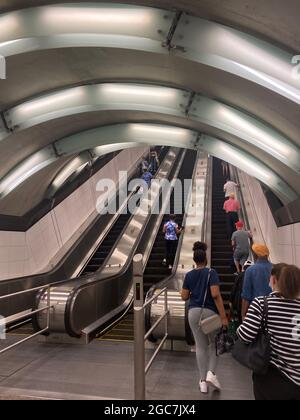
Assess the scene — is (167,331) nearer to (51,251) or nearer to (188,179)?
(51,251)

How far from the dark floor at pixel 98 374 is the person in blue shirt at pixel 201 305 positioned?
0.22 m

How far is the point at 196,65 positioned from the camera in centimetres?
475

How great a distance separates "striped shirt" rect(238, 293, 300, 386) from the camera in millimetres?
2447

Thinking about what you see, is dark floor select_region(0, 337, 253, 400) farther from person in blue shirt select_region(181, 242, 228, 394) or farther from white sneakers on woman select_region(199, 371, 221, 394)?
person in blue shirt select_region(181, 242, 228, 394)

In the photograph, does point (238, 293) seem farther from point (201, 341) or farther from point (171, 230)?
point (171, 230)

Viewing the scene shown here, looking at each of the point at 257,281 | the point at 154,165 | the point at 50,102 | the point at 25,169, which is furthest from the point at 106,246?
the point at 257,281

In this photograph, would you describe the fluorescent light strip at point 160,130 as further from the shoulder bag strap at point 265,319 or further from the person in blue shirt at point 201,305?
the shoulder bag strap at point 265,319

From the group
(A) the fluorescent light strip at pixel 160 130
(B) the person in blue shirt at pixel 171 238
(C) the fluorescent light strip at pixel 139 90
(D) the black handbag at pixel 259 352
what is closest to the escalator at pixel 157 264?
(B) the person in blue shirt at pixel 171 238

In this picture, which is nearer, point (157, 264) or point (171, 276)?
point (171, 276)

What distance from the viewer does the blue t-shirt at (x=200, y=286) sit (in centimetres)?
425

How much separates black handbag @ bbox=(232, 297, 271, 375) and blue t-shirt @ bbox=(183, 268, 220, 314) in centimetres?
167

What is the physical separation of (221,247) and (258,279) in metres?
7.10

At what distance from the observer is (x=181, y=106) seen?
246 inches

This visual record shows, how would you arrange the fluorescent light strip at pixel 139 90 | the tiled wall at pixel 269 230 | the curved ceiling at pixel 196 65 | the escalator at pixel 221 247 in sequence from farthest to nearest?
1. the escalator at pixel 221 247
2. the tiled wall at pixel 269 230
3. the fluorescent light strip at pixel 139 90
4. the curved ceiling at pixel 196 65
